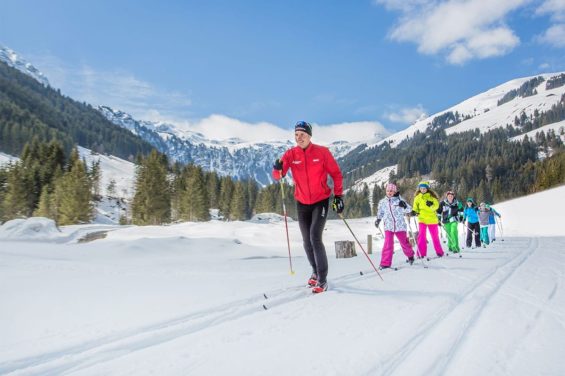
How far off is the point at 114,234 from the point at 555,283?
28.0 metres

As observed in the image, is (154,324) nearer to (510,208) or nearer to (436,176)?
(510,208)

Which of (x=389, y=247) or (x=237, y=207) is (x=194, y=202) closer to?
(x=237, y=207)

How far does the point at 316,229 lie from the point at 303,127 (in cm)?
157

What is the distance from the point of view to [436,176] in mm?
165875

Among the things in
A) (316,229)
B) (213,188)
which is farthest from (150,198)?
(316,229)

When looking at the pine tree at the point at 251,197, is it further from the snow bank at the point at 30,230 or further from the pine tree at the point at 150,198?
the snow bank at the point at 30,230

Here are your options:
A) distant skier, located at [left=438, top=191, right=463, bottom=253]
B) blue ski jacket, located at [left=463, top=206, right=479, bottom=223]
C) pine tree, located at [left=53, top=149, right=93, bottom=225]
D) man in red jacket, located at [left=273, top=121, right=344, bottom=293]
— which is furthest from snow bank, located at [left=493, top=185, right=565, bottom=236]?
pine tree, located at [left=53, top=149, right=93, bottom=225]

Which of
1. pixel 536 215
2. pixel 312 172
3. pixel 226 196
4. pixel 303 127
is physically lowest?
pixel 536 215

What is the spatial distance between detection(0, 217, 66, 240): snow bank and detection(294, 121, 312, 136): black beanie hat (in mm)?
23860

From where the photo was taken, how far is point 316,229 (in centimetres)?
600

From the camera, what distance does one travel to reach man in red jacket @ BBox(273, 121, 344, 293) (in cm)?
600

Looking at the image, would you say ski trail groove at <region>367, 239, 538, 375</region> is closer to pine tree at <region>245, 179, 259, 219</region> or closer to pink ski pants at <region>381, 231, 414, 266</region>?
pink ski pants at <region>381, 231, 414, 266</region>

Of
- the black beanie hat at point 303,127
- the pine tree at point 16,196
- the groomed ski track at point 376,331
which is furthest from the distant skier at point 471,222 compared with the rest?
the pine tree at point 16,196

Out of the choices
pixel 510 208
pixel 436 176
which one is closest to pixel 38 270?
pixel 510 208
